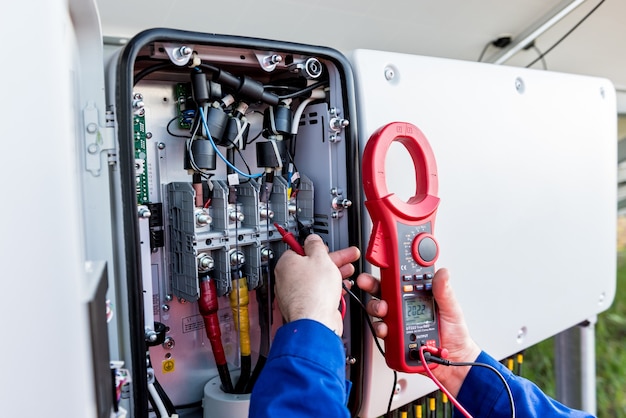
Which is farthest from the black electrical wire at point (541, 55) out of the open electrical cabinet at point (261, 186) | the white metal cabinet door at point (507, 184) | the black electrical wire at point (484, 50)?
the open electrical cabinet at point (261, 186)

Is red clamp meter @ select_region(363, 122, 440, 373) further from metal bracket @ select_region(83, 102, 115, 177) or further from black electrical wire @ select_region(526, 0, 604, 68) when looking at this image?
black electrical wire @ select_region(526, 0, 604, 68)

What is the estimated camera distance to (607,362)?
12.1 ft

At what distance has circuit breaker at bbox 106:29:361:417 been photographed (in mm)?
917

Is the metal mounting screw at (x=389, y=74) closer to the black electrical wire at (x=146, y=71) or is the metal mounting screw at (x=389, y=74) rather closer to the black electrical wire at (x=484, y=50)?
the black electrical wire at (x=146, y=71)

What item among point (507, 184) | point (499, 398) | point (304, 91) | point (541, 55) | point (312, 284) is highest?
point (541, 55)

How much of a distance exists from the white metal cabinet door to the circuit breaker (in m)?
0.09

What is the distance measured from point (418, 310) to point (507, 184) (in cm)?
46

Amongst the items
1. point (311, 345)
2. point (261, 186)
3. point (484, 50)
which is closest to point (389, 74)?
point (261, 186)

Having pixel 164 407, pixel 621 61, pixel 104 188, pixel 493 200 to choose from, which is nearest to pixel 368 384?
pixel 164 407

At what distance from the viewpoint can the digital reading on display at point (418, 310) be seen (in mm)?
944

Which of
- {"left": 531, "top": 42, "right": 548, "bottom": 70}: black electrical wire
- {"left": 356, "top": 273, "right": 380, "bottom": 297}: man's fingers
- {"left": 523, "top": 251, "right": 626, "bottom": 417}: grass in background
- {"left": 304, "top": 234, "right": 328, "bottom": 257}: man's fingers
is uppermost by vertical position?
{"left": 531, "top": 42, "right": 548, "bottom": 70}: black electrical wire

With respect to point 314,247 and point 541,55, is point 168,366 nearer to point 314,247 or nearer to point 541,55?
point 314,247

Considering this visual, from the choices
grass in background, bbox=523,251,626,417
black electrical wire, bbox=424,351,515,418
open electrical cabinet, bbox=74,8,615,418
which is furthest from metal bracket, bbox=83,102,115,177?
grass in background, bbox=523,251,626,417

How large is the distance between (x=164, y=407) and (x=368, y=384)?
403 millimetres
